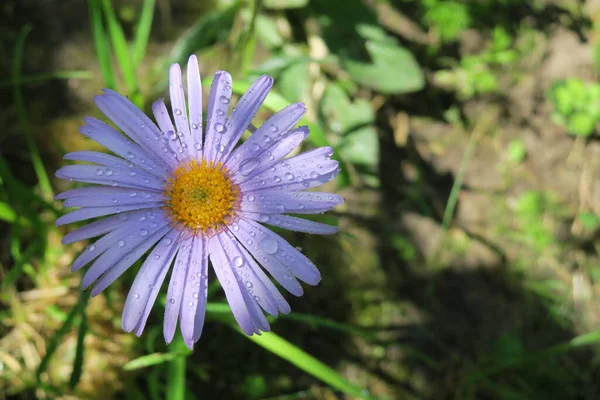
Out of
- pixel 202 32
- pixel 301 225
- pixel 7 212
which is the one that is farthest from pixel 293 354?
pixel 202 32

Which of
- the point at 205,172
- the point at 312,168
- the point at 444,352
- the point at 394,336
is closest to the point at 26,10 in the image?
the point at 205,172

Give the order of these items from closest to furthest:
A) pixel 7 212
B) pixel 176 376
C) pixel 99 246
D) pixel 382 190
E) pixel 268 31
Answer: pixel 99 246
pixel 176 376
pixel 7 212
pixel 268 31
pixel 382 190

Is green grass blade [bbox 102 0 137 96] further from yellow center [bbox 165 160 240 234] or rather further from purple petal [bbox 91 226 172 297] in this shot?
purple petal [bbox 91 226 172 297]

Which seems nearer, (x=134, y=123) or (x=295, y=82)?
(x=134, y=123)

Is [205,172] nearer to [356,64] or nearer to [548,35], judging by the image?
[356,64]

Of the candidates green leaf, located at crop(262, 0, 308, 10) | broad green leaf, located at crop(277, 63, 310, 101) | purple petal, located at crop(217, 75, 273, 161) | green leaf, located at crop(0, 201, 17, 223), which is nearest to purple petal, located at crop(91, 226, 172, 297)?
purple petal, located at crop(217, 75, 273, 161)

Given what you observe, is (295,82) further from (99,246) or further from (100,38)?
(99,246)
